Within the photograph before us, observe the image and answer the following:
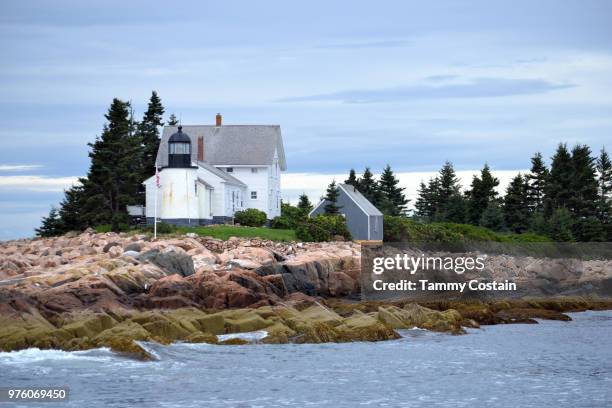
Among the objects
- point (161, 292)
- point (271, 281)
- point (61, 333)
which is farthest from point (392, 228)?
point (61, 333)

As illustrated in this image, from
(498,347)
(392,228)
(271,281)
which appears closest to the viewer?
(498,347)

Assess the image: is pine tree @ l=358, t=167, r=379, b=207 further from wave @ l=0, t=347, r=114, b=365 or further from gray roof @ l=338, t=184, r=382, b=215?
wave @ l=0, t=347, r=114, b=365

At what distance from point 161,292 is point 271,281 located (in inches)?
195

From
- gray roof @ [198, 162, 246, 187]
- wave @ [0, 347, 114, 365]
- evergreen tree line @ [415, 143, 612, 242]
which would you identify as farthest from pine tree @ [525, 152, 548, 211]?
wave @ [0, 347, 114, 365]

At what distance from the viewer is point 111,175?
182 ft

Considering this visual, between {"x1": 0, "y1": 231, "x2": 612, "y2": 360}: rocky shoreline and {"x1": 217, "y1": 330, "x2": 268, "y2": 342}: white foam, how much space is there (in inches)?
7.9

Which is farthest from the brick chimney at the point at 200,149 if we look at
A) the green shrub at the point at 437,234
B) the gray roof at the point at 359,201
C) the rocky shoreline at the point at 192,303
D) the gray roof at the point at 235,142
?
the rocky shoreline at the point at 192,303

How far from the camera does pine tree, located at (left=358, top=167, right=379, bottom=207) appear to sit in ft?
268

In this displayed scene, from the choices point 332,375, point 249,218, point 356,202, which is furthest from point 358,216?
point 332,375

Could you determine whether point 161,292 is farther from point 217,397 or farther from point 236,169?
point 236,169

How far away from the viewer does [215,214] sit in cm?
5681

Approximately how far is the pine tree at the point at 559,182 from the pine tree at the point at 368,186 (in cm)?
1341

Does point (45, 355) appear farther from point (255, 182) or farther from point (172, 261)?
point (255, 182)

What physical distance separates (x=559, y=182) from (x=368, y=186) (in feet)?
50.2
